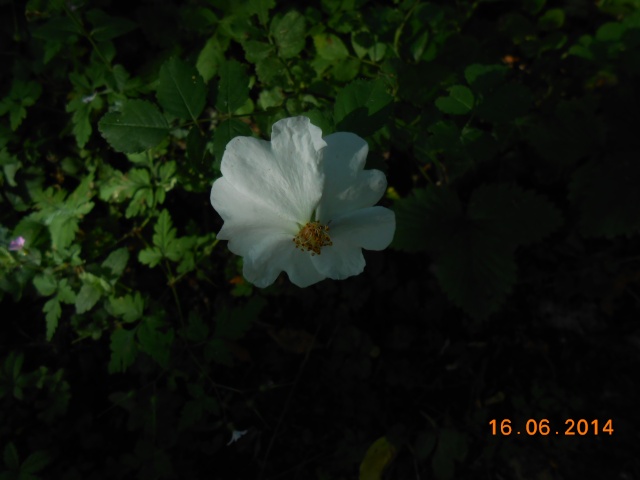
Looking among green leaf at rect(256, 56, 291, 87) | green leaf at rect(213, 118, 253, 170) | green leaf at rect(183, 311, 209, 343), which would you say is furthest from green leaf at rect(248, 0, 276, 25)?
green leaf at rect(183, 311, 209, 343)

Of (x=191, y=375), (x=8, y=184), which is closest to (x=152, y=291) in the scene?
(x=191, y=375)

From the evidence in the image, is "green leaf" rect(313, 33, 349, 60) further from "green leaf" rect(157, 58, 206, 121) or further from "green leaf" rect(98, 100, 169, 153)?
"green leaf" rect(98, 100, 169, 153)

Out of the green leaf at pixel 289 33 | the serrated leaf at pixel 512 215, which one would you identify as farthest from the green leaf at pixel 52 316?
the serrated leaf at pixel 512 215

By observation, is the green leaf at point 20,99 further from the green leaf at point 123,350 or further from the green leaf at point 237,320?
the green leaf at point 237,320

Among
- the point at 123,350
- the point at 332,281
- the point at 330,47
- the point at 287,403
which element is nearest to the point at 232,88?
the point at 330,47

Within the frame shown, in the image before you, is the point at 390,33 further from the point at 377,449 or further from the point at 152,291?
the point at 377,449

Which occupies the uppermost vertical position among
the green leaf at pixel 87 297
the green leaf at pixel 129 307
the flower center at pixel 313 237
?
the flower center at pixel 313 237
